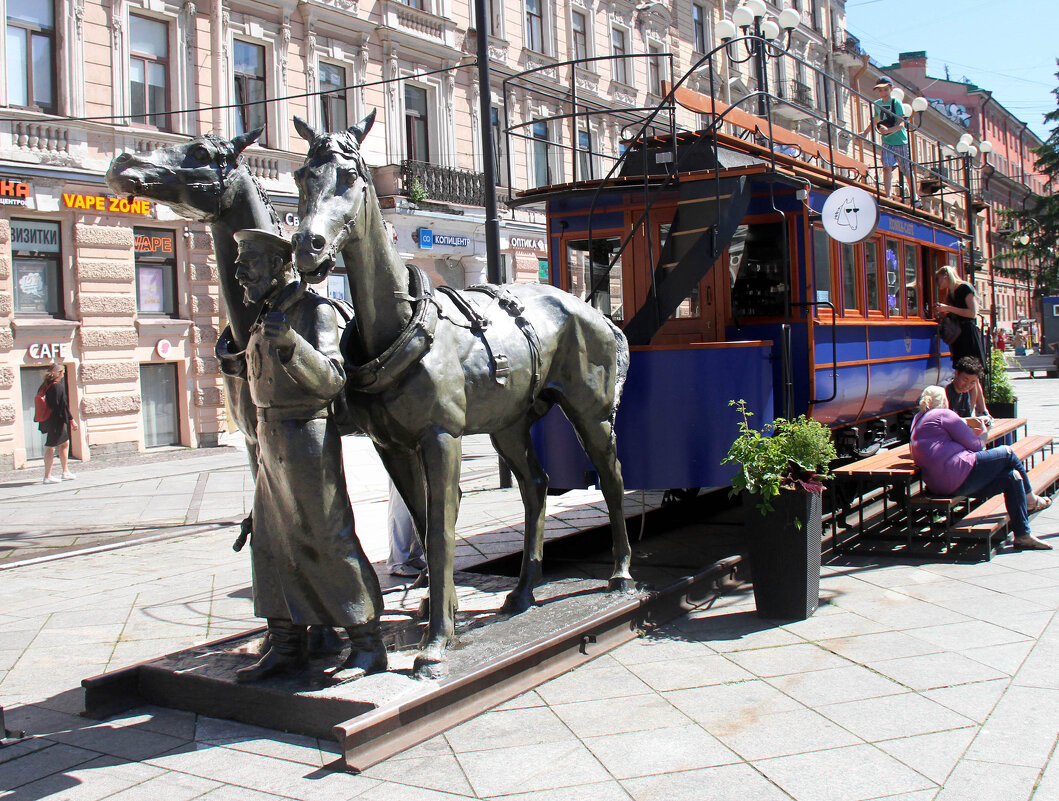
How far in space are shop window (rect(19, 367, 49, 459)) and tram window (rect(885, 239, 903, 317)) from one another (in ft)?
43.9

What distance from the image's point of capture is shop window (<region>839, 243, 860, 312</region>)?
8602 millimetres

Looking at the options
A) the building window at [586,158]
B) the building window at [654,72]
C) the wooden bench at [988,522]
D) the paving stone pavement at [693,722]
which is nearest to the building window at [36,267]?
the building window at [586,158]

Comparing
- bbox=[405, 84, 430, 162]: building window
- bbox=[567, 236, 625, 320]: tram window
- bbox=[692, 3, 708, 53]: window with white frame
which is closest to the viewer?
bbox=[567, 236, 625, 320]: tram window

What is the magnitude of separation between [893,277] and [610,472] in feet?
17.6

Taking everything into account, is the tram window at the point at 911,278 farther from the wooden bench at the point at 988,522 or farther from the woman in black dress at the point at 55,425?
the woman in black dress at the point at 55,425

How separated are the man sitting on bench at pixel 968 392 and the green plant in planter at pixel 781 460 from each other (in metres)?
3.95

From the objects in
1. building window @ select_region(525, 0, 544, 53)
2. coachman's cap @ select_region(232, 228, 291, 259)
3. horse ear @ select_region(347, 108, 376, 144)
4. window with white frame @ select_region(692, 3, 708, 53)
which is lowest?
coachman's cap @ select_region(232, 228, 291, 259)

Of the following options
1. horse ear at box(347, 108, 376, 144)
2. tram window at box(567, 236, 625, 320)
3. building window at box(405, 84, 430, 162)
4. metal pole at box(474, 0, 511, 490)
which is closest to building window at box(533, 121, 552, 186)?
building window at box(405, 84, 430, 162)

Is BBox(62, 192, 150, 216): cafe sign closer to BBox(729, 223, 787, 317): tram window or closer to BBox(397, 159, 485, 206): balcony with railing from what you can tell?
BBox(397, 159, 485, 206): balcony with railing

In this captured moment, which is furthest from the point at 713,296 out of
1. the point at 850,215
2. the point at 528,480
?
the point at 528,480

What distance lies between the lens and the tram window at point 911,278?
1038 centimetres

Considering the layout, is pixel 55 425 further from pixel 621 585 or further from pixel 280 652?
pixel 280 652

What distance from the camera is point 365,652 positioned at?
435cm

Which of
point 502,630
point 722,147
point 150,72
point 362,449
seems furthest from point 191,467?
point 502,630
